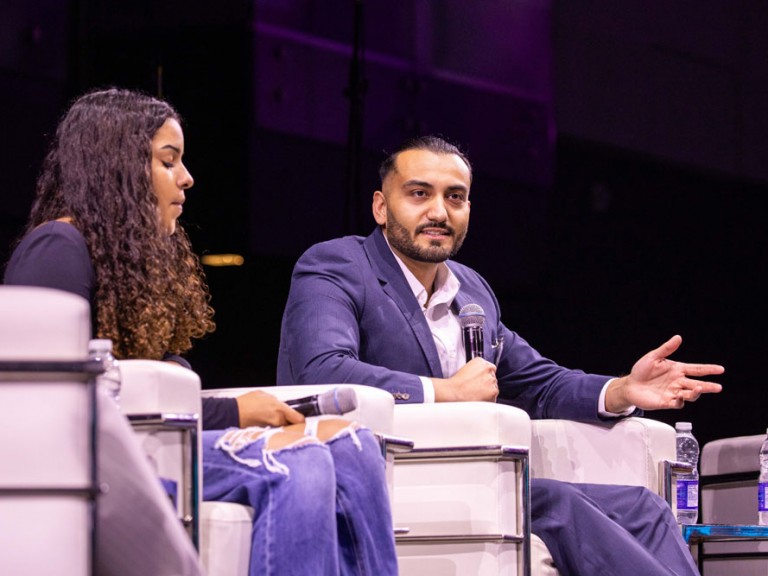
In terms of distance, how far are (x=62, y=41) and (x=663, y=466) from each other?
247 centimetres

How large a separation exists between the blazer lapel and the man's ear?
8cm

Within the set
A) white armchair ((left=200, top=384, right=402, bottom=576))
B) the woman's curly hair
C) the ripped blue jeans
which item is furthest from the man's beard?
white armchair ((left=200, top=384, right=402, bottom=576))

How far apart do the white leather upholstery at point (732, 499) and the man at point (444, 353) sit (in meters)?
0.46

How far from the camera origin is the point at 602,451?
297 centimetres

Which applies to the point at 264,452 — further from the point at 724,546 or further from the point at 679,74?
the point at 679,74

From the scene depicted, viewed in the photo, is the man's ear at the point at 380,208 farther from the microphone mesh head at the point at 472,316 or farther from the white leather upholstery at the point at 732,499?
the white leather upholstery at the point at 732,499

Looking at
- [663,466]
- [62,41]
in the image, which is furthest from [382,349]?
[62,41]

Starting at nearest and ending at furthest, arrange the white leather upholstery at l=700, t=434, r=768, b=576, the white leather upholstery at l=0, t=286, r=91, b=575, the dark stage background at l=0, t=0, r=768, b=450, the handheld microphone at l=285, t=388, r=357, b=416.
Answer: the white leather upholstery at l=0, t=286, r=91, b=575, the handheld microphone at l=285, t=388, r=357, b=416, the white leather upholstery at l=700, t=434, r=768, b=576, the dark stage background at l=0, t=0, r=768, b=450

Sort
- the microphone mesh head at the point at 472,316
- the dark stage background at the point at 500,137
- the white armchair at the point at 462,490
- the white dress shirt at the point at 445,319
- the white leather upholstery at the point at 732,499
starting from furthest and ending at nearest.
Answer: the dark stage background at the point at 500,137 < the white leather upholstery at the point at 732,499 < the white dress shirt at the point at 445,319 < the microphone mesh head at the point at 472,316 < the white armchair at the point at 462,490

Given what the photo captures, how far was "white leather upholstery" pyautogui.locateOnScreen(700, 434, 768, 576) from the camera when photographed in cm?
338

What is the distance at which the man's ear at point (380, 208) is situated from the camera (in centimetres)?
323

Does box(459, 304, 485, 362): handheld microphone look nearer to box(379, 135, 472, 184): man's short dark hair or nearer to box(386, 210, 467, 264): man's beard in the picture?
box(386, 210, 467, 264): man's beard

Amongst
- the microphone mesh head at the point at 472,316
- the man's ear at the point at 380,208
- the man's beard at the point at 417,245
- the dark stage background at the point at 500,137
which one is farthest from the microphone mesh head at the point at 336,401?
the dark stage background at the point at 500,137

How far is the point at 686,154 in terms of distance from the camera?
5.49 m
